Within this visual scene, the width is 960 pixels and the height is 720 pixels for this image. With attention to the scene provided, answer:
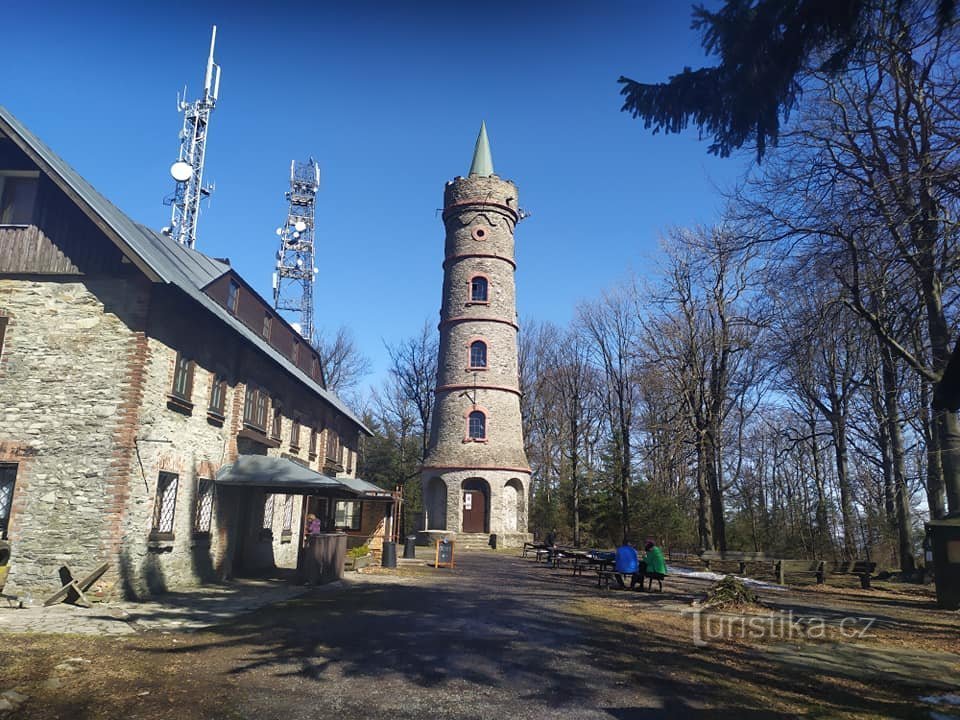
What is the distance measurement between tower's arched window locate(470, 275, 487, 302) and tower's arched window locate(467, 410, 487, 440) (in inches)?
233

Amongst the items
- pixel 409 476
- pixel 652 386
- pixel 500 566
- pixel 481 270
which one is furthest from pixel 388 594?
→ pixel 409 476

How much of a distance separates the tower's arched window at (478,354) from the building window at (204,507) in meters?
19.5

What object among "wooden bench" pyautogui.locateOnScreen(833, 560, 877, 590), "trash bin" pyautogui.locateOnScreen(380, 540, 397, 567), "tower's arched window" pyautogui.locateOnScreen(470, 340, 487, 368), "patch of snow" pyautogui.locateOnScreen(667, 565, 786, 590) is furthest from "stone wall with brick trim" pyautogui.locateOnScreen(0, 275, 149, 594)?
"tower's arched window" pyautogui.locateOnScreen(470, 340, 487, 368)

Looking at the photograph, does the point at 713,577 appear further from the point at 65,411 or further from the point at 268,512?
the point at 65,411

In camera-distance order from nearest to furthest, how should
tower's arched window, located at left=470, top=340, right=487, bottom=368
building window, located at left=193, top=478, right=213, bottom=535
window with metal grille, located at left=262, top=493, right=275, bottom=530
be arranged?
building window, located at left=193, top=478, right=213, bottom=535 → window with metal grille, located at left=262, top=493, right=275, bottom=530 → tower's arched window, located at left=470, top=340, right=487, bottom=368

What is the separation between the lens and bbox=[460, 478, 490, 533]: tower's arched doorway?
3344 cm

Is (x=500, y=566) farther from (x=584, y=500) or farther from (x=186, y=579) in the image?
(x=584, y=500)

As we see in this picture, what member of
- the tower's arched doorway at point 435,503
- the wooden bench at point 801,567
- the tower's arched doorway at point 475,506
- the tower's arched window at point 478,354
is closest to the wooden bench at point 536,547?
the tower's arched doorway at point 475,506

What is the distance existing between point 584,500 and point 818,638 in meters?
29.2

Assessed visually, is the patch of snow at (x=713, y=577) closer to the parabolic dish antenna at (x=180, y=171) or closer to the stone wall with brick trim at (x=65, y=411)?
the stone wall with brick trim at (x=65, y=411)

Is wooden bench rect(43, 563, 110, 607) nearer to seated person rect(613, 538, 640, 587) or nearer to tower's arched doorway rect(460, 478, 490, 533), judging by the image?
seated person rect(613, 538, 640, 587)

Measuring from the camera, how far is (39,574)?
11945mm

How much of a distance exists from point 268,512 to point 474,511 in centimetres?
1574

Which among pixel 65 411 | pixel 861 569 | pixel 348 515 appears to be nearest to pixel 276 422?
pixel 65 411
